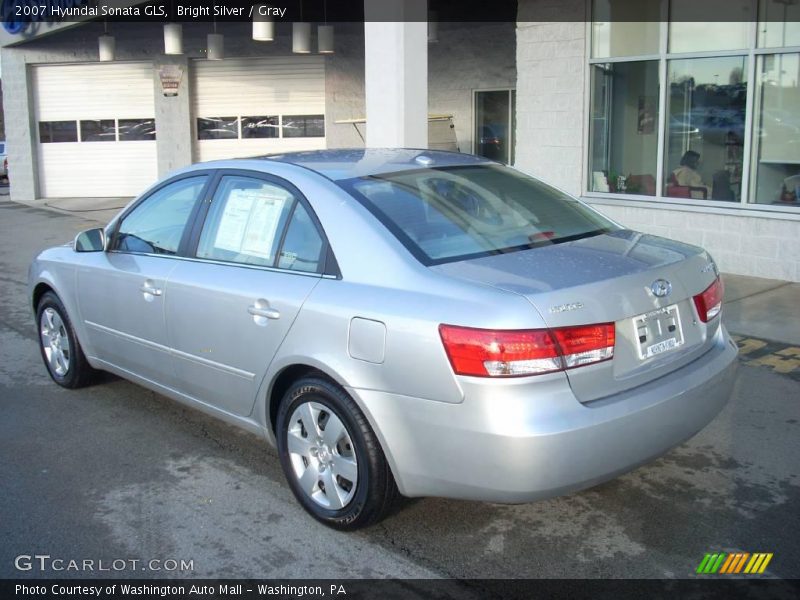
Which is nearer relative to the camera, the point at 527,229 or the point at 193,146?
the point at 527,229

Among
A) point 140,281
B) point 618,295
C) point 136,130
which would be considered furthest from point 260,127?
point 618,295

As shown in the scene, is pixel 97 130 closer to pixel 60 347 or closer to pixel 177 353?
pixel 60 347

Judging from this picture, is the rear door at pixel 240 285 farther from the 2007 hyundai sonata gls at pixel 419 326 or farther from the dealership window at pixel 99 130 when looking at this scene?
the dealership window at pixel 99 130

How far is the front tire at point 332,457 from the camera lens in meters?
3.67

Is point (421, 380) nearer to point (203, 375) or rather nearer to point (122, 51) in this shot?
point (203, 375)

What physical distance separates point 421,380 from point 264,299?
1.05m

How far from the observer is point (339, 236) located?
13.0ft

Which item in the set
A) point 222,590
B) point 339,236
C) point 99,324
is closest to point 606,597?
point 222,590

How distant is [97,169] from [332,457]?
18731mm

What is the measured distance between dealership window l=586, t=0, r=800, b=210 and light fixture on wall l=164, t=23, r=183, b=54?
371 inches

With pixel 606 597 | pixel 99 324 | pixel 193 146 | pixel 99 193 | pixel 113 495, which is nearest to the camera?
pixel 606 597

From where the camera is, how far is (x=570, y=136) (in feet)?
35.2

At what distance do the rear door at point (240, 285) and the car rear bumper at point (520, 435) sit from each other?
2.30 feet
